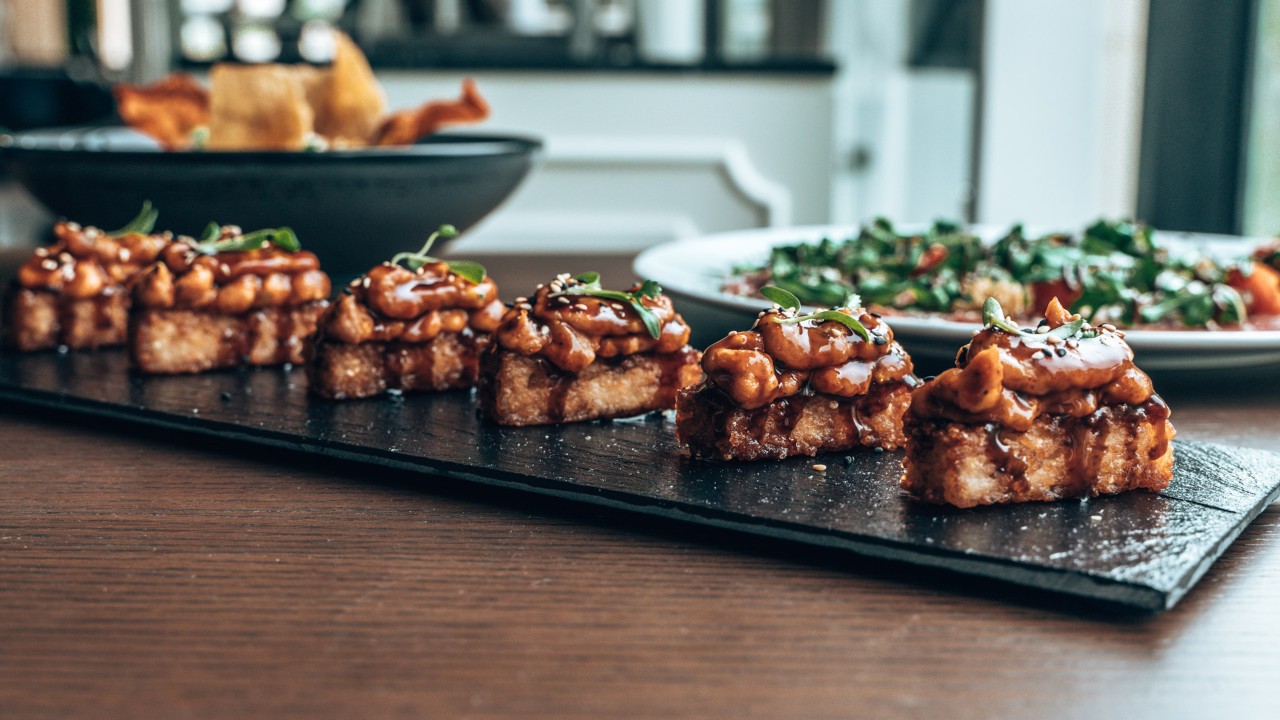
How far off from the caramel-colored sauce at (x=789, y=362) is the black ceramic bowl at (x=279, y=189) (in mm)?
950

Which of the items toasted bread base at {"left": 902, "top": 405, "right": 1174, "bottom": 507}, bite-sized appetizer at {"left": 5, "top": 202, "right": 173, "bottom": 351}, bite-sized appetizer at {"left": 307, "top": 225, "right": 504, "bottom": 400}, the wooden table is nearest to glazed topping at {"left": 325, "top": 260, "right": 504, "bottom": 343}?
bite-sized appetizer at {"left": 307, "top": 225, "right": 504, "bottom": 400}

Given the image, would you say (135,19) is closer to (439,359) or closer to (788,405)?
(439,359)

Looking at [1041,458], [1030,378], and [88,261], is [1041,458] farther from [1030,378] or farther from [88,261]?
[88,261]

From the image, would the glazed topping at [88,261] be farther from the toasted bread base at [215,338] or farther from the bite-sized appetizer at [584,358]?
the bite-sized appetizer at [584,358]

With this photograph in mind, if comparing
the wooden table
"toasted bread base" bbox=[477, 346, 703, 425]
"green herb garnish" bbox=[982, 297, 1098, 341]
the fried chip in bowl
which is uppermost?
the fried chip in bowl

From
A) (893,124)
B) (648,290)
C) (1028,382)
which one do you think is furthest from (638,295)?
(893,124)

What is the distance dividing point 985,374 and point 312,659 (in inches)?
18.7

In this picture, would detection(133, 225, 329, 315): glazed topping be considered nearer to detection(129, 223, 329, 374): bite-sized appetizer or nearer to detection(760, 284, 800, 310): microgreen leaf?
detection(129, 223, 329, 374): bite-sized appetizer

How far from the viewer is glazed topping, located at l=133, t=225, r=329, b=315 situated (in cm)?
135

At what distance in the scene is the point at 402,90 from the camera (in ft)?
15.3

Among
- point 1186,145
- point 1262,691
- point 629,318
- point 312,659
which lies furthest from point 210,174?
point 1186,145

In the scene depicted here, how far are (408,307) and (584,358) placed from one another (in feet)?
0.76

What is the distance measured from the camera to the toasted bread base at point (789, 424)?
0.99 m

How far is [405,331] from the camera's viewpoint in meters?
1.25
